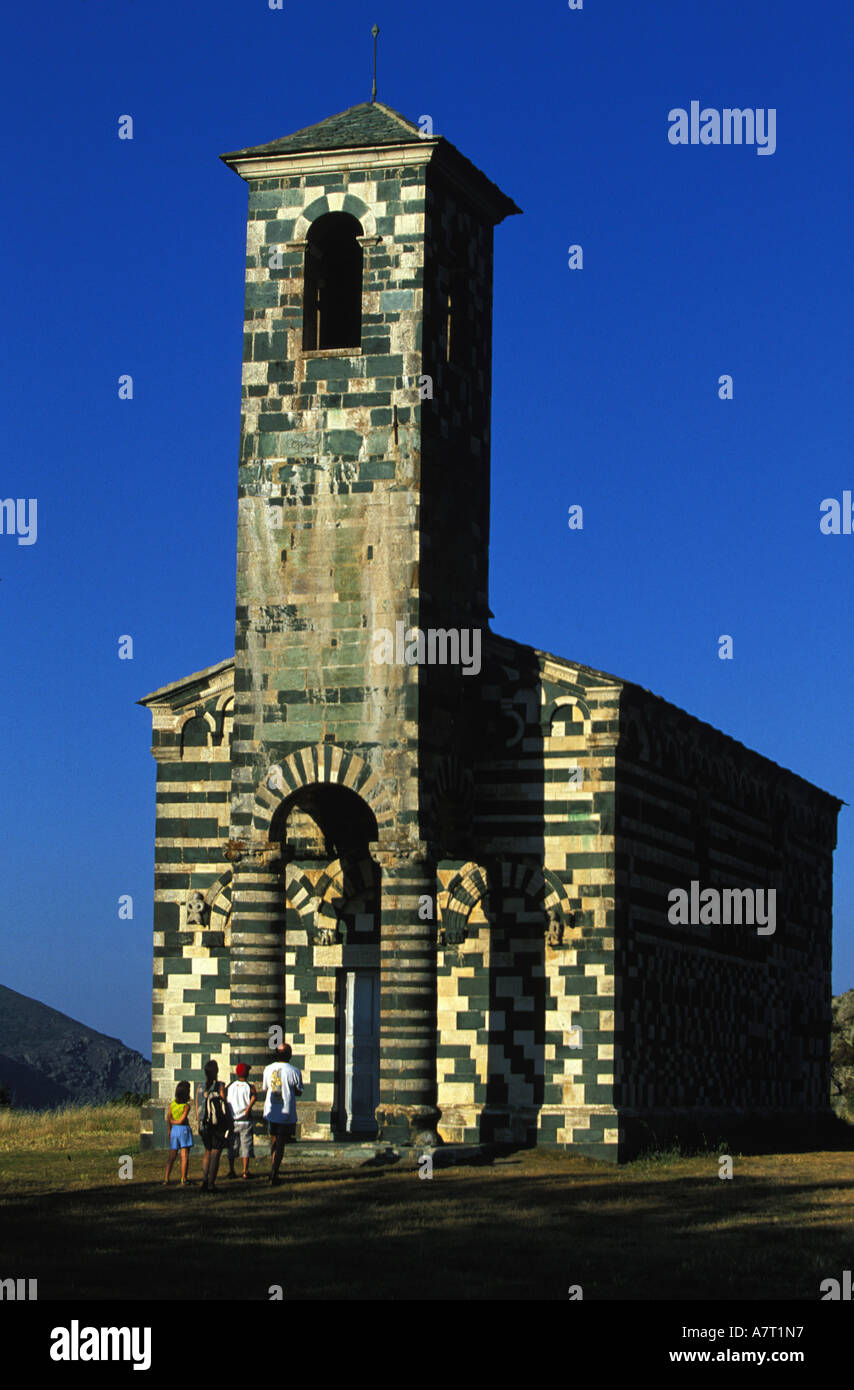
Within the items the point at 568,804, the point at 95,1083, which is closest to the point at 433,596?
the point at 568,804

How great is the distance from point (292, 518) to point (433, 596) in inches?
103

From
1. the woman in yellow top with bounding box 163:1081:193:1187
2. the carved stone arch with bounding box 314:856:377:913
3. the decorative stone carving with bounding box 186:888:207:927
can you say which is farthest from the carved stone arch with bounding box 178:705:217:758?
the woman in yellow top with bounding box 163:1081:193:1187

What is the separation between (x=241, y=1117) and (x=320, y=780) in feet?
18.8

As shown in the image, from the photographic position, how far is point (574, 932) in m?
35.8

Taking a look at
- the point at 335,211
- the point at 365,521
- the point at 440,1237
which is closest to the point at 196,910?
the point at 365,521

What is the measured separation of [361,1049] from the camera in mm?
37219

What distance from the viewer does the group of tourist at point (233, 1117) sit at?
97.0ft

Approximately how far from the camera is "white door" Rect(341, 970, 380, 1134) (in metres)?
37.1

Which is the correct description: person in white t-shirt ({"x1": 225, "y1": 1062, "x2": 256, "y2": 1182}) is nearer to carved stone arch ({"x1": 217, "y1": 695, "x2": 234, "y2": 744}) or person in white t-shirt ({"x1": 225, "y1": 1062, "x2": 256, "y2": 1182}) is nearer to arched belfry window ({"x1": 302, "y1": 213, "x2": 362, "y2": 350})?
A: carved stone arch ({"x1": 217, "y1": 695, "x2": 234, "y2": 744})

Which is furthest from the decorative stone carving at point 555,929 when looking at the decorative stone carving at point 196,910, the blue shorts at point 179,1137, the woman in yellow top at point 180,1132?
the blue shorts at point 179,1137

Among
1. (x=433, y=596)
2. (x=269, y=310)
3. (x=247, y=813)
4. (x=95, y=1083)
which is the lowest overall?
(x=95, y=1083)
